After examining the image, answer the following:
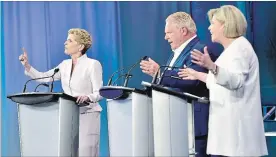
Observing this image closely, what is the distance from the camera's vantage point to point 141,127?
2.60m

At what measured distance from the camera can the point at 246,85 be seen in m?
2.19

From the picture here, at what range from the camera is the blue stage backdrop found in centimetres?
422

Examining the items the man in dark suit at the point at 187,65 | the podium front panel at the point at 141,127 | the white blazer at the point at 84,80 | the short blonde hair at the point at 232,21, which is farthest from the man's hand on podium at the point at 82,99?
the short blonde hair at the point at 232,21

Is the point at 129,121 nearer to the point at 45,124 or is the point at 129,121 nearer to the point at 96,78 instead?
the point at 45,124

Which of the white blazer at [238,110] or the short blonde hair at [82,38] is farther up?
the short blonde hair at [82,38]

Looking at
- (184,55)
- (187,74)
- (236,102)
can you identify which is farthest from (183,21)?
(236,102)

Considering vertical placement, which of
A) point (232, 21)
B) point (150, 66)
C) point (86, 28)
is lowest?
point (150, 66)

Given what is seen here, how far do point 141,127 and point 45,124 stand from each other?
57 centimetres

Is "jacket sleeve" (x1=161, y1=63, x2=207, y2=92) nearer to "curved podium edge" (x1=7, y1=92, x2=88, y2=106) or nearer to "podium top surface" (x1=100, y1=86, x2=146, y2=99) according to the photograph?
"podium top surface" (x1=100, y1=86, x2=146, y2=99)

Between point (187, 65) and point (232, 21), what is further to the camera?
point (187, 65)

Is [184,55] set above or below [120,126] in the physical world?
above

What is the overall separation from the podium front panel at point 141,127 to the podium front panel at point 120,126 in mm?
67

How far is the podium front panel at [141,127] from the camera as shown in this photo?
2.60 meters

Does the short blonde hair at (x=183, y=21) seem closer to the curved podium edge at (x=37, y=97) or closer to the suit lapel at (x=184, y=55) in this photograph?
the suit lapel at (x=184, y=55)
